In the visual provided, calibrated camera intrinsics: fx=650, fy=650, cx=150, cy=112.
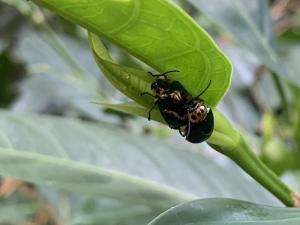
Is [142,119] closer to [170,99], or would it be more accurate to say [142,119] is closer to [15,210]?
[15,210]

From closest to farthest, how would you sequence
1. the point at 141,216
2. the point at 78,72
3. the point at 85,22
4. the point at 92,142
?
1. the point at 85,22
2. the point at 92,142
3. the point at 141,216
4. the point at 78,72

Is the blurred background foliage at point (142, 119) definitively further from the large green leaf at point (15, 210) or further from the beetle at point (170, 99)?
the beetle at point (170, 99)

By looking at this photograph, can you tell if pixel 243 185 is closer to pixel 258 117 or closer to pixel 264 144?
pixel 264 144

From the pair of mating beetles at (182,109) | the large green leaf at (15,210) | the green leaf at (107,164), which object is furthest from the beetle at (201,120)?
the large green leaf at (15,210)

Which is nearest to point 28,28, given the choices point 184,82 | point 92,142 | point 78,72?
point 78,72

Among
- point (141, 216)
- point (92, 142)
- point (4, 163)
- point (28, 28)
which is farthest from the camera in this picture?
point (28, 28)

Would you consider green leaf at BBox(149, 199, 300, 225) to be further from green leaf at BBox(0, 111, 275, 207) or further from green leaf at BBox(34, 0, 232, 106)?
green leaf at BBox(0, 111, 275, 207)
